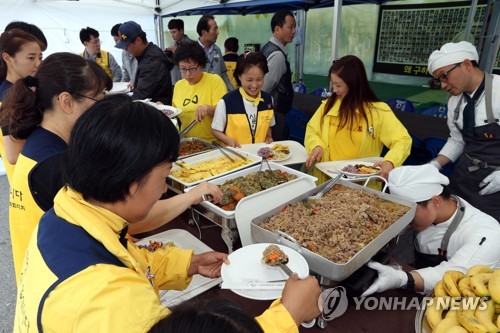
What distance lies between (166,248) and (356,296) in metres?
0.70

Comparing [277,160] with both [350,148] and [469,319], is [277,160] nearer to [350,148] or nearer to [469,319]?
[350,148]

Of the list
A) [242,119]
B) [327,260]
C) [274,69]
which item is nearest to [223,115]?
[242,119]

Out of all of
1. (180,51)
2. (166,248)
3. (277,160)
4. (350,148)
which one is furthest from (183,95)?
(166,248)

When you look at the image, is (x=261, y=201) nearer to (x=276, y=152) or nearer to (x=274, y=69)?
(x=276, y=152)

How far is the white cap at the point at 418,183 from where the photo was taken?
1417 millimetres

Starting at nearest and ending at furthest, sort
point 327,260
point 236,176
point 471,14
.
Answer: point 327,260 < point 236,176 < point 471,14

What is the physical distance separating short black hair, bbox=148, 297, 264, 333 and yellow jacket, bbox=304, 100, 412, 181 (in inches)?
61.6

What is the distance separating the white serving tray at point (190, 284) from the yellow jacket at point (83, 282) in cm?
43

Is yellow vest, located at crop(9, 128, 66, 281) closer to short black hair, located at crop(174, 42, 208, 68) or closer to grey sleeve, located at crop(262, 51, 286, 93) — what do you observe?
short black hair, located at crop(174, 42, 208, 68)

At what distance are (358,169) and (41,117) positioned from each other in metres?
1.62

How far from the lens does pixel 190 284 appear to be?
1240mm

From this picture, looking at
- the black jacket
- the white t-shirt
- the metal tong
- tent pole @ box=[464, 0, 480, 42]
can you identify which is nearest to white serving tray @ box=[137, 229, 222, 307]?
the metal tong

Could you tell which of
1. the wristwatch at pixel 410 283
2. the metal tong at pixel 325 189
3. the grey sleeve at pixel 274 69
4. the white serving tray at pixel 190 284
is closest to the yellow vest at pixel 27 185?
the white serving tray at pixel 190 284

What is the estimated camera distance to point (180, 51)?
8.83ft
